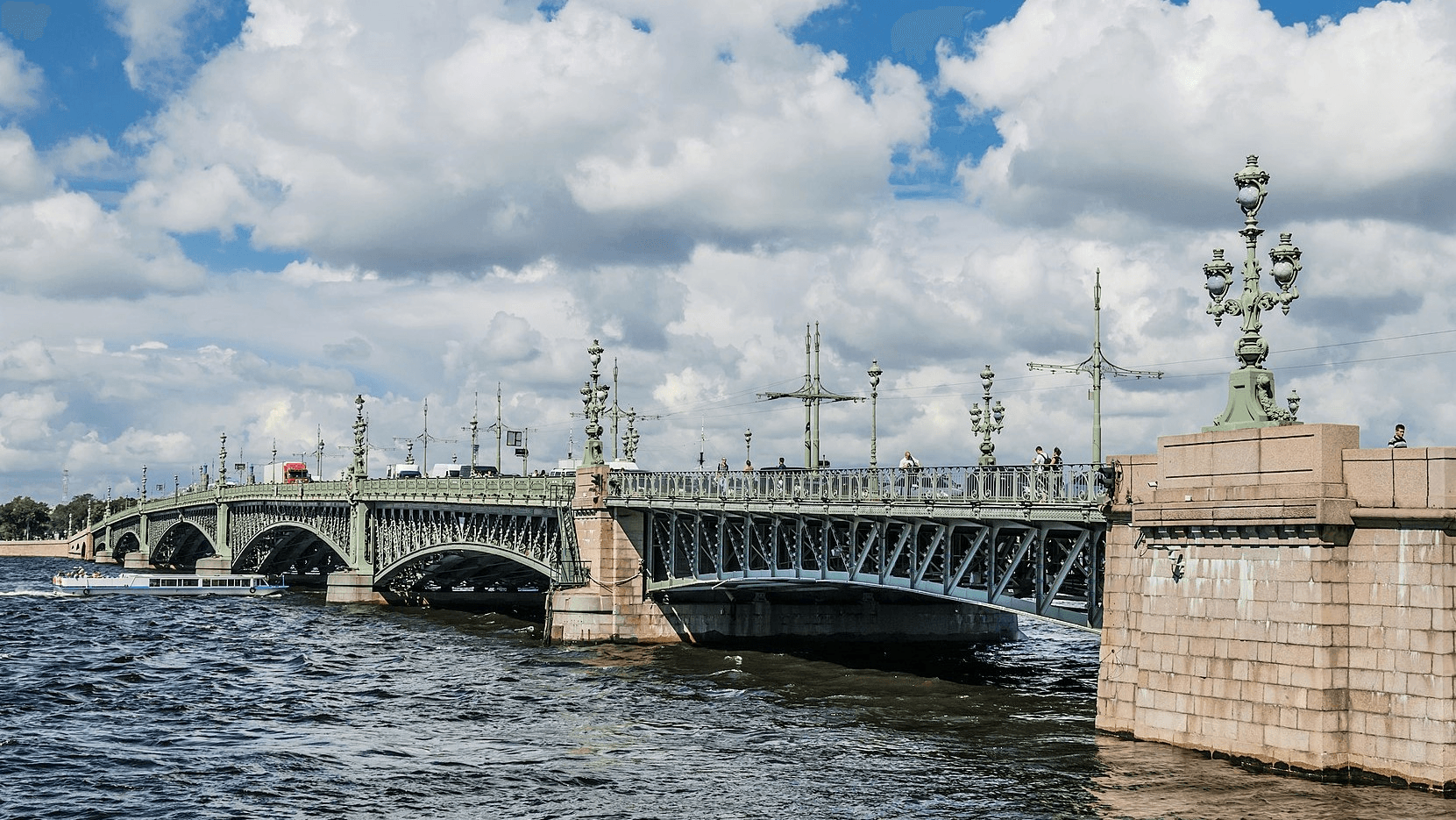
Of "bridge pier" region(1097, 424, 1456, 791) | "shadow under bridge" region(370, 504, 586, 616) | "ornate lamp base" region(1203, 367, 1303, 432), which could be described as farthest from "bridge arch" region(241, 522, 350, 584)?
"ornate lamp base" region(1203, 367, 1303, 432)

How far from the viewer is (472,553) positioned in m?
80.6

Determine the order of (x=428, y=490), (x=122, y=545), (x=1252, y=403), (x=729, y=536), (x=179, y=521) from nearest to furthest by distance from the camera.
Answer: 1. (x=1252, y=403)
2. (x=729, y=536)
3. (x=428, y=490)
4. (x=179, y=521)
5. (x=122, y=545)

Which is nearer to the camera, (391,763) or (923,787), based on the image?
(923,787)

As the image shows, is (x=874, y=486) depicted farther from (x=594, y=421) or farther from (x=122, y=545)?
(x=122, y=545)

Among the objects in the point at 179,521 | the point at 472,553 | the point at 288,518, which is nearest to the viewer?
the point at 472,553

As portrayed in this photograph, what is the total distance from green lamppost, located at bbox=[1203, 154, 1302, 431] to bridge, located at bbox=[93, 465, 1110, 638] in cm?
481

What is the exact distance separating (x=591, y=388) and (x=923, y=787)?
3977 cm

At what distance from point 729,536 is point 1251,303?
90.6 feet

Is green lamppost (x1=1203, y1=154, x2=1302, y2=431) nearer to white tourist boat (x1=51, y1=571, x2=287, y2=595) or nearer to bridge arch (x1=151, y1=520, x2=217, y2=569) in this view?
white tourist boat (x1=51, y1=571, x2=287, y2=595)

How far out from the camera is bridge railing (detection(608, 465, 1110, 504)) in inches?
1407

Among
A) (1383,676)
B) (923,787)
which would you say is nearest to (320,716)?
(923,787)

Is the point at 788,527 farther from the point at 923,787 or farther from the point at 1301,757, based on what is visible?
the point at 1301,757

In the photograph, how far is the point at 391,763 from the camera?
3538cm

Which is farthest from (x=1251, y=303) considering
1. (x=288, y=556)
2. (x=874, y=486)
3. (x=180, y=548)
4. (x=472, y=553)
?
(x=180, y=548)
